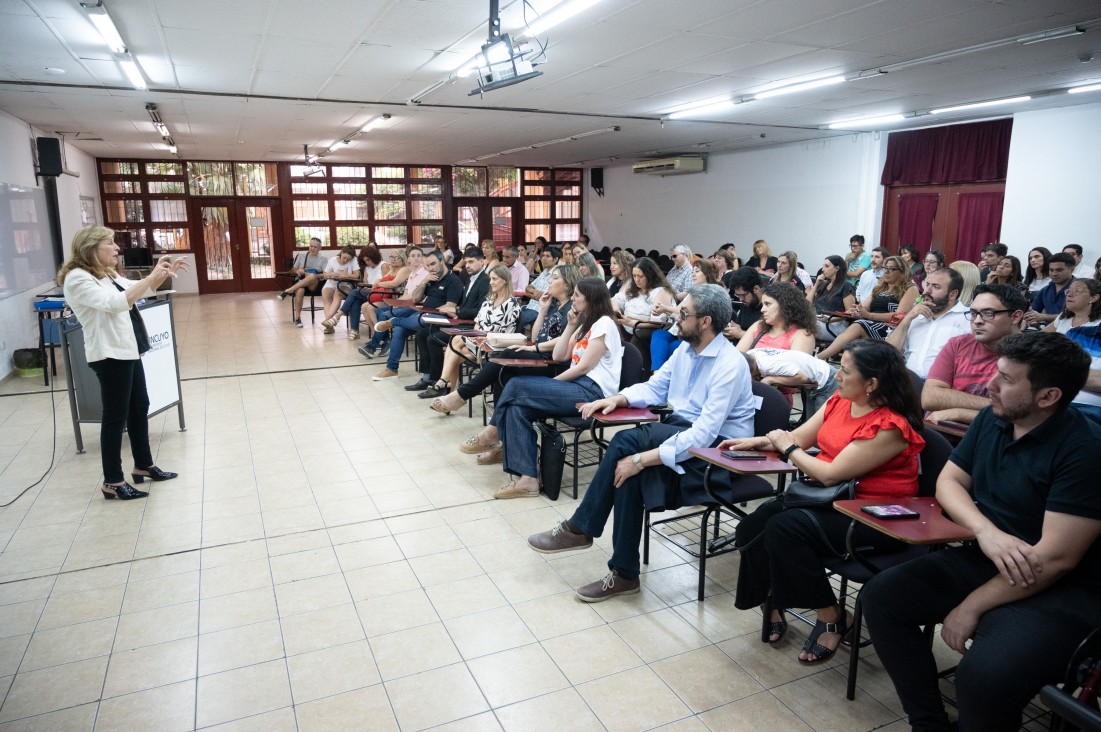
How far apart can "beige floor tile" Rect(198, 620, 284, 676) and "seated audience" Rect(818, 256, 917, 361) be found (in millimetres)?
4432

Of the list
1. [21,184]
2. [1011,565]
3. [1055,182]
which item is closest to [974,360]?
[1011,565]

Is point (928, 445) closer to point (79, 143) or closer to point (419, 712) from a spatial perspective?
point (419, 712)

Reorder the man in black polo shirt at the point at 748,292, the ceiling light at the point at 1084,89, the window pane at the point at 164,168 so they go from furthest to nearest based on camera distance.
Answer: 1. the window pane at the point at 164,168
2. the ceiling light at the point at 1084,89
3. the man in black polo shirt at the point at 748,292

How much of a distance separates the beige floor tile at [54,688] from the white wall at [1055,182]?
32.9 ft

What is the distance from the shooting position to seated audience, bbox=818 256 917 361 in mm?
5492

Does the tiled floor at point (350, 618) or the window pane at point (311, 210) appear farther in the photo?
the window pane at point (311, 210)

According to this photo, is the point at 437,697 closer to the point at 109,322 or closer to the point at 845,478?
the point at 845,478

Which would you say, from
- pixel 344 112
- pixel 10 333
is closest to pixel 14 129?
pixel 10 333

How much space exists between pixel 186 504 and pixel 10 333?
521cm

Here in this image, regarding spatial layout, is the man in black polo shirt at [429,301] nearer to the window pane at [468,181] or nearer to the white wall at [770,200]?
the white wall at [770,200]

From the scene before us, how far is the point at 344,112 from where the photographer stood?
879cm

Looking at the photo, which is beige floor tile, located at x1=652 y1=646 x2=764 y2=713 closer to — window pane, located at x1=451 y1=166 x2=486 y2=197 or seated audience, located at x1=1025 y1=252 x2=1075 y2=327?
seated audience, located at x1=1025 y1=252 x2=1075 y2=327

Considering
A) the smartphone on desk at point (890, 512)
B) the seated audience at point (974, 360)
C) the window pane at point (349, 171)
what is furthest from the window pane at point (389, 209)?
the smartphone on desk at point (890, 512)

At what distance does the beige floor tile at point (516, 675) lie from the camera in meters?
2.37
